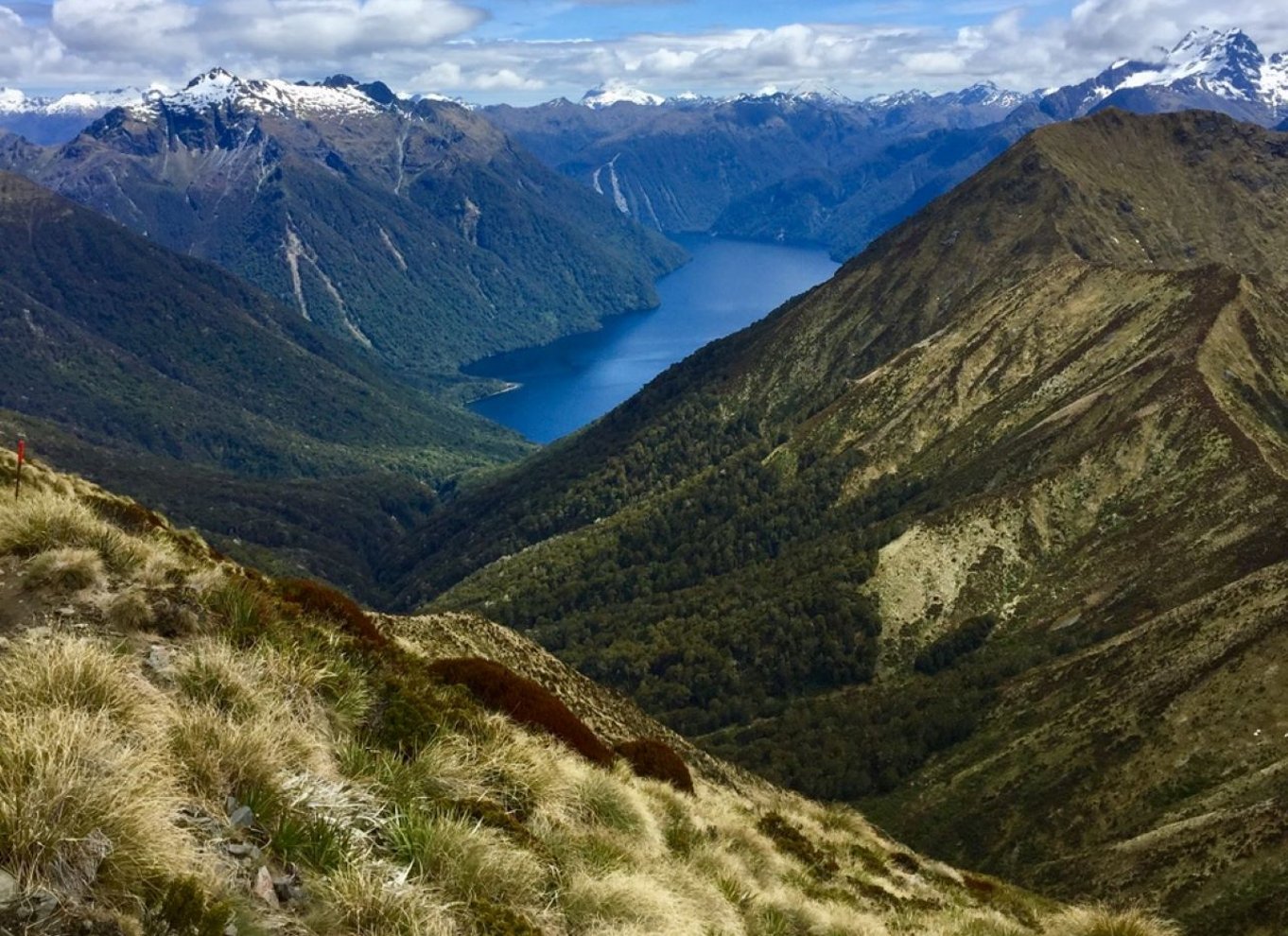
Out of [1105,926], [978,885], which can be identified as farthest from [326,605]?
[978,885]

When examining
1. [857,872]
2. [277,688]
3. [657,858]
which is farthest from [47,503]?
[857,872]

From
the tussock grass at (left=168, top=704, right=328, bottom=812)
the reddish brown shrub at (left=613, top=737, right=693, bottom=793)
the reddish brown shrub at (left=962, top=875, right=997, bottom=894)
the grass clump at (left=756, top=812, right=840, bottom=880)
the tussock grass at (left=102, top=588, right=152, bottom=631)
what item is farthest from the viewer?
the reddish brown shrub at (left=962, top=875, right=997, bottom=894)

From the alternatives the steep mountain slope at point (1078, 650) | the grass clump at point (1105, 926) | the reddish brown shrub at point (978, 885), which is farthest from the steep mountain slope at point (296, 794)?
the steep mountain slope at point (1078, 650)

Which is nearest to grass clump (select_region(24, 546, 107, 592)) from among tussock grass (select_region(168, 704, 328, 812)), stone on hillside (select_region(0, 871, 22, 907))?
tussock grass (select_region(168, 704, 328, 812))

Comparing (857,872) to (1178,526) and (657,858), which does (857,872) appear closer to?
(657,858)

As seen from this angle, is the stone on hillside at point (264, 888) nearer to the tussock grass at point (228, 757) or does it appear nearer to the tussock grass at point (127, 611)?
the tussock grass at point (228, 757)

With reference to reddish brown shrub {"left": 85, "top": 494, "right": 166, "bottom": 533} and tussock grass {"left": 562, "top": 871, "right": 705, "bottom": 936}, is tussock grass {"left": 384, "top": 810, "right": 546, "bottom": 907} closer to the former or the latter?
tussock grass {"left": 562, "top": 871, "right": 705, "bottom": 936}
